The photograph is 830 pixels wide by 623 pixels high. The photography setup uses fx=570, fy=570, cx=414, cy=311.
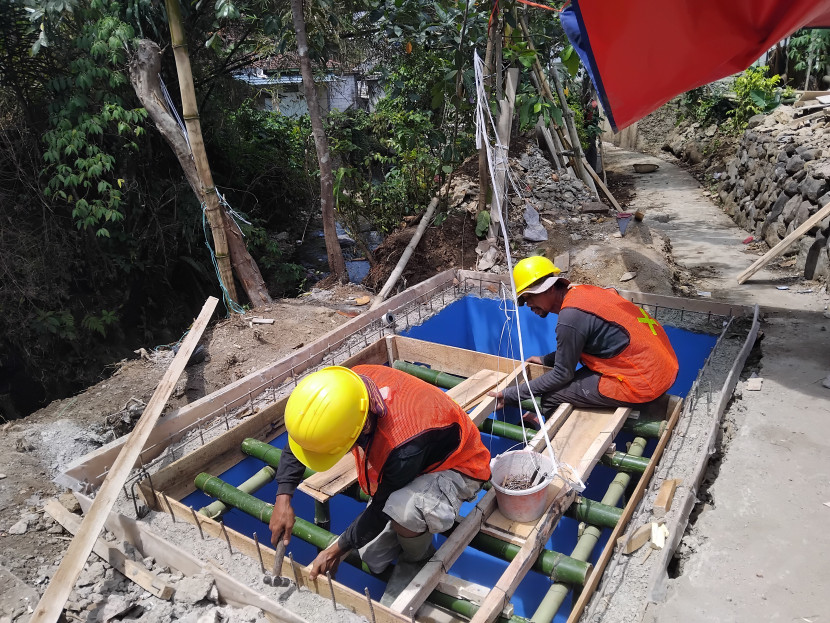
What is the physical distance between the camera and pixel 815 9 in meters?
3.15

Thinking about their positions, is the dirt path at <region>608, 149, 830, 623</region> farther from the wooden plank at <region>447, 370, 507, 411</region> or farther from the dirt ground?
the wooden plank at <region>447, 370, 507, 411</region>

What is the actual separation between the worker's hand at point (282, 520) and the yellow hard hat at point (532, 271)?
1772 millimetres

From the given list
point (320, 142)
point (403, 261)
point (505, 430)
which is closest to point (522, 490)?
point (505, 430)

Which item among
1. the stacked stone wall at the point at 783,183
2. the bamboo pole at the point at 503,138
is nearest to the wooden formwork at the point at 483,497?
the bamboo pole at the point at 503,138

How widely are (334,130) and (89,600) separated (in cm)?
764

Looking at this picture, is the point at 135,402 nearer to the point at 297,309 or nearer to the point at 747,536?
the point at 297,309

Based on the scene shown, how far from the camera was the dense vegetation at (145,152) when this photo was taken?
5.70 m

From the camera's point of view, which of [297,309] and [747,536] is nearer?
[747,536]

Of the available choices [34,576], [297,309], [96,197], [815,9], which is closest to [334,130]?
[96,197]

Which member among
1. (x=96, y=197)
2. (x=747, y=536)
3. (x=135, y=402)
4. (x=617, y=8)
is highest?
(x=617, y=8)

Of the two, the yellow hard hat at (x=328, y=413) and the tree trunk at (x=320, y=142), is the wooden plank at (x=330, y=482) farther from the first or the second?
the tree trunk at (x=320, y=142)

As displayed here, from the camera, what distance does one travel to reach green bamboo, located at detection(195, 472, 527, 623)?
235 cm

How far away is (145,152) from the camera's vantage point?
7.01 meters

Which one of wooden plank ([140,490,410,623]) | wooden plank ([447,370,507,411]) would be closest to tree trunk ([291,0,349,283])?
wooden plank ([447,370,507,411])
